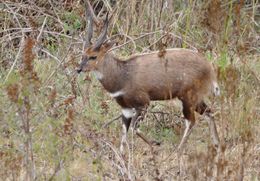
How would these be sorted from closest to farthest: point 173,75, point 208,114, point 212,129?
point 173,75 → point 212,129 → point 208,114

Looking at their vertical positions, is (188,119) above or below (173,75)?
below

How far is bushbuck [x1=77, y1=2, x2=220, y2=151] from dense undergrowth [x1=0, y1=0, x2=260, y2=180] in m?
0.25

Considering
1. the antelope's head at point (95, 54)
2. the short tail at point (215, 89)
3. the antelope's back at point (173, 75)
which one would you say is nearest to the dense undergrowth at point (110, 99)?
the short tail at point (215, 89)

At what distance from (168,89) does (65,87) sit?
1801mm

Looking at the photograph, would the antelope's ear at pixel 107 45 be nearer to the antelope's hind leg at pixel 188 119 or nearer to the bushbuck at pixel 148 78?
the bushbuck at pixel 148 78

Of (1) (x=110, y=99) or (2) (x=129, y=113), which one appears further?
(1) (x=110, y=99)

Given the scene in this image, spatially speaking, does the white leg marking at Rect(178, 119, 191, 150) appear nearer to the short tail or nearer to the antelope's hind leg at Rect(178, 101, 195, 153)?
the antelope's hind leg at Rect(178, 101, 195, 153)

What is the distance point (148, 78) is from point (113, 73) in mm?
336

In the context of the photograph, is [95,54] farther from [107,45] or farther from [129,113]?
[129,113]

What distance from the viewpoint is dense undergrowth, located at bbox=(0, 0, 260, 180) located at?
5.61 m

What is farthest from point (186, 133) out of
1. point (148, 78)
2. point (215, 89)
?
point (148, 78)

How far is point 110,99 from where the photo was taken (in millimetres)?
9023

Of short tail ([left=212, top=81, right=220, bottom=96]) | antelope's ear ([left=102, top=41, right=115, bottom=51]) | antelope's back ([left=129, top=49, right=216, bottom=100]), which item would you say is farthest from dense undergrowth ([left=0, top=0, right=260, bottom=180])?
antelope's ear ([left=102, top=41, right=115, bottom=51])

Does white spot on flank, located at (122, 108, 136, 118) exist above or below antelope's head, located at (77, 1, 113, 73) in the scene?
below
